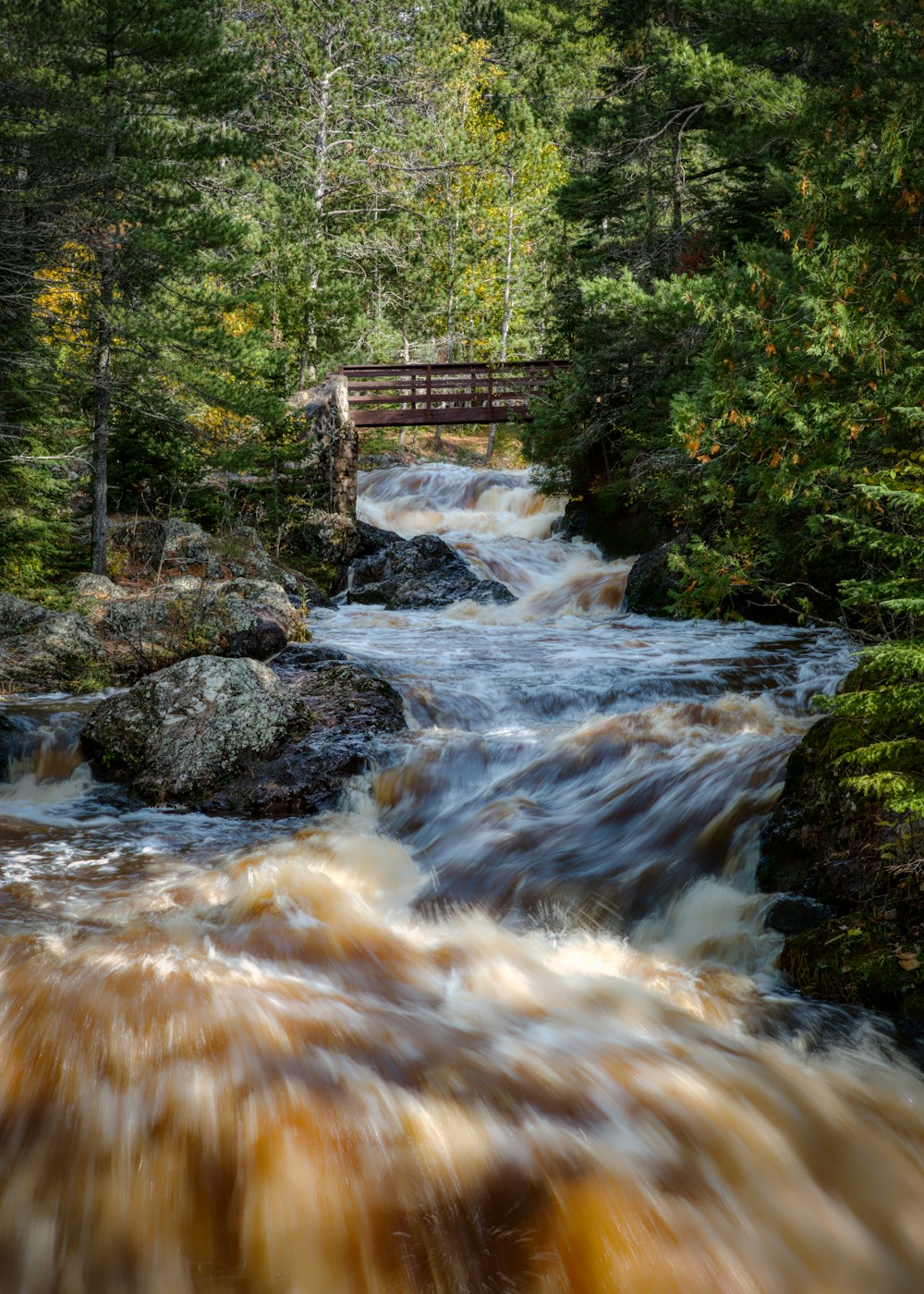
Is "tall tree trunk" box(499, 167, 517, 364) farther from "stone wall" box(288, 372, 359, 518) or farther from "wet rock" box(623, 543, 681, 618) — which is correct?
"wet rock" box(623, 543, 681, 618)

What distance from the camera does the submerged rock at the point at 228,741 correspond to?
6867 mm

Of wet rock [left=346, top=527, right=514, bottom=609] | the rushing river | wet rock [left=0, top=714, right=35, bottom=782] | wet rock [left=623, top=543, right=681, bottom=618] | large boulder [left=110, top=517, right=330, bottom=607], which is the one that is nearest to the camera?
the rushing river

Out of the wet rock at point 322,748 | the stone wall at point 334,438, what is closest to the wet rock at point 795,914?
the wet rock at point 322,748

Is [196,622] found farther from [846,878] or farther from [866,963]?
[866,963]

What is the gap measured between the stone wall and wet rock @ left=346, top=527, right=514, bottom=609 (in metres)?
1.60

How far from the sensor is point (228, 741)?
715 cm

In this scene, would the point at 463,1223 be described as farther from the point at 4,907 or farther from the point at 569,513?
the point at 569,513

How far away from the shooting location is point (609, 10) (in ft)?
58.6

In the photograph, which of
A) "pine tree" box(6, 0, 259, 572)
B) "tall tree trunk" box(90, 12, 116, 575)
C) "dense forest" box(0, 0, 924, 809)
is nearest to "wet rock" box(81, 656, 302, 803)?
"dense forest" box(0, 0, 924, 809)

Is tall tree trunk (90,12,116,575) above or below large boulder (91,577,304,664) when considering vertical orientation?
above

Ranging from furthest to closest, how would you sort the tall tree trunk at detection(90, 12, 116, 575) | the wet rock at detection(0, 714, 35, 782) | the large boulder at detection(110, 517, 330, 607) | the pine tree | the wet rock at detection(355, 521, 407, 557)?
1. the wet rock at detection(355, 521, 407, 557)
2. the large boulder at detection(110, 517, 330, 607)
3. the tall tree trunk at detection(90, 12, 116, 575)
4. the pine tree
5. the wet rock at detection(0, 714, 35, 782)

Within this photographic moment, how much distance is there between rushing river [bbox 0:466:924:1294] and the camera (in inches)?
112

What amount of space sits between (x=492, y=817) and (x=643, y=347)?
33.8 ft

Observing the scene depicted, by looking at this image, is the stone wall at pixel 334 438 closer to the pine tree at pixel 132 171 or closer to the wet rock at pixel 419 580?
the wet rock at pixel 419 580
